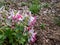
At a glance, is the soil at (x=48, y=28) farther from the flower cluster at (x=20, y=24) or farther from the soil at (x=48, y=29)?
the flower cluster at (x=20, y=24)

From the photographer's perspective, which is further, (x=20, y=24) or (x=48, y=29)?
(x=48, y=29)

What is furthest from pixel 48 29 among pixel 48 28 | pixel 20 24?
pixel 20 24

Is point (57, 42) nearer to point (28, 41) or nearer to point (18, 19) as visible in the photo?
point (28, 41)

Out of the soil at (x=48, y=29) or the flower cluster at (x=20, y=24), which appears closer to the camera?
the flower cluster at (x=20, y=24)

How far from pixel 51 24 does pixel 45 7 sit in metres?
0.93

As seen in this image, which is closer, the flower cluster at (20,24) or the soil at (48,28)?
the flower cluster at (20,24)

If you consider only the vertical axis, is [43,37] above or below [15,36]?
below

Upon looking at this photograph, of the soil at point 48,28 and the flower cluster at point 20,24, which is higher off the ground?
the flower cluster at point 20,24

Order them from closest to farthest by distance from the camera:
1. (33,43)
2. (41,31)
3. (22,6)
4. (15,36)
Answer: (15,36) → (33,43) → (41,31) → (22,6)

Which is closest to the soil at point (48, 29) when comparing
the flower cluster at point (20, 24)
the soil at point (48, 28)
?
the soil at point (48, 28)

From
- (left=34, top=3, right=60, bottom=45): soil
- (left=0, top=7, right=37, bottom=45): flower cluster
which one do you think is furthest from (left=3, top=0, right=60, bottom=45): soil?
(left=0, top=7, right=37, bottom=45): flower cluster

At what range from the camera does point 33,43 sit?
418 cm

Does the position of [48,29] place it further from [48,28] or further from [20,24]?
[20,24]

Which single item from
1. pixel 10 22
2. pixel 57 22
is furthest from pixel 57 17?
pixel 10 22
